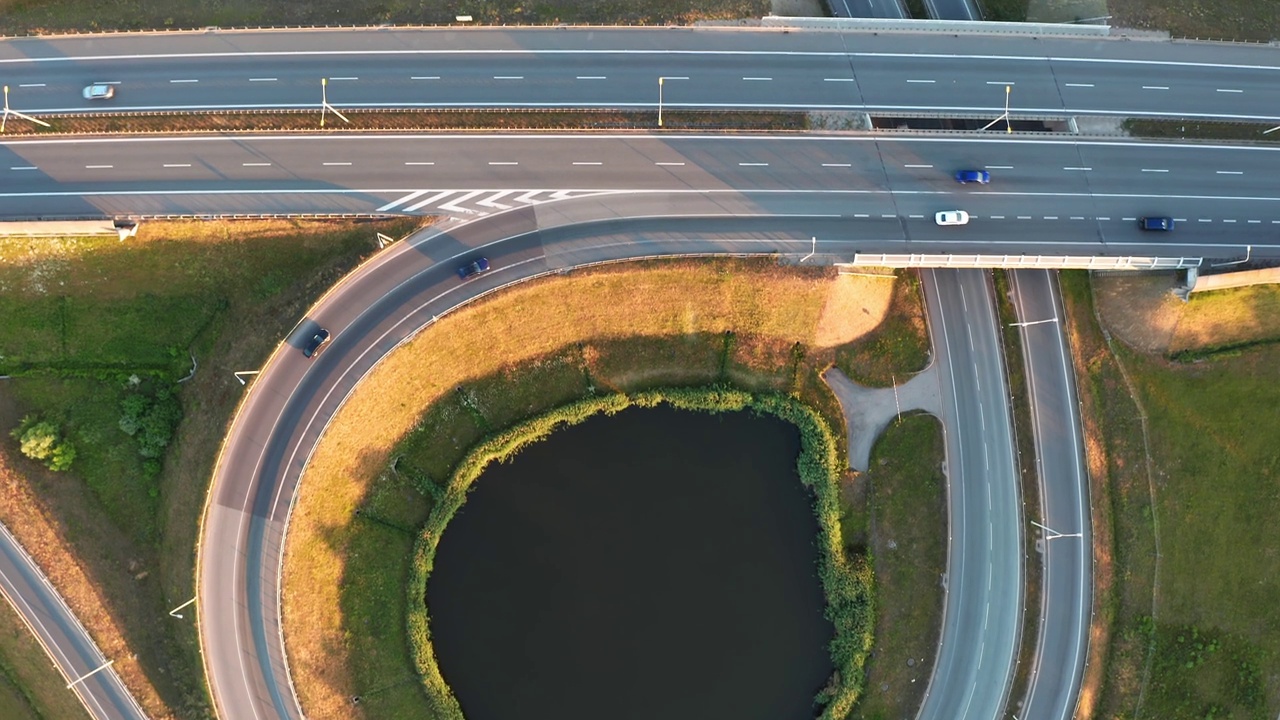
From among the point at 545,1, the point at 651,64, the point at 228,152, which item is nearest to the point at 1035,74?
the point at 651,64

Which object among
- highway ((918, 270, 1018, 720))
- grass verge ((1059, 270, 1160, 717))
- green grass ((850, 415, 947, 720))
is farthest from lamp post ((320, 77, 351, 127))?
grass verge ((1059, 270, 1160, 717))

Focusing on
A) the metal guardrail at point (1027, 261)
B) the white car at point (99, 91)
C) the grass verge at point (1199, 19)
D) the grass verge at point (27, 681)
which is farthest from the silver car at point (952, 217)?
the grass verge at point (27, 681)

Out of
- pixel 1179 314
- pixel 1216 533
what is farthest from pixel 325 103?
pixel 1216 533

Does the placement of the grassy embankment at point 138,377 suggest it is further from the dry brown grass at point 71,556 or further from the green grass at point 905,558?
the green grass at point 905,558

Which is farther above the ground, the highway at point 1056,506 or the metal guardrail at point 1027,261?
the metal guardrail at point 1027,261

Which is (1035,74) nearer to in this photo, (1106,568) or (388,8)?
(1106,568)

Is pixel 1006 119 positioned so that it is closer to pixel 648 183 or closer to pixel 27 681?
pixel 648 183
